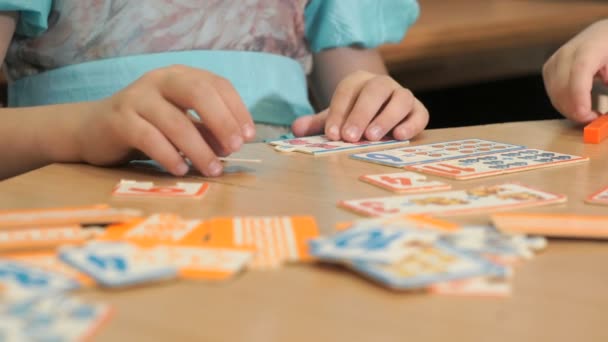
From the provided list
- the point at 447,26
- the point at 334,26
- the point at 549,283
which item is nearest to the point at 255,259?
the point at 549,283

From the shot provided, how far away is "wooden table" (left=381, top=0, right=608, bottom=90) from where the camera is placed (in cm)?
191

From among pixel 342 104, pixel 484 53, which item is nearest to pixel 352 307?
pixel 342 104

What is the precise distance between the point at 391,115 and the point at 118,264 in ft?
1.66

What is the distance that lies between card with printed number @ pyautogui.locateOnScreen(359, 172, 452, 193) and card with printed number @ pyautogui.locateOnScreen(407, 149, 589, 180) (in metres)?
0.03

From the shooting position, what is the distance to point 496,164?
26.5 inches

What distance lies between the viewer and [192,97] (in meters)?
0.65

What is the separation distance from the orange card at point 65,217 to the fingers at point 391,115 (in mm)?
382

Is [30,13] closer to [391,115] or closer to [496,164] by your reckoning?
[391,115]

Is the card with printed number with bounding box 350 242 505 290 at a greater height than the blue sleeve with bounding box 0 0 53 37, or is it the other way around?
the blue sleeve with bounding box 0 0 53 37

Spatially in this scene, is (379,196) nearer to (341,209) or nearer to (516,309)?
(341,209)

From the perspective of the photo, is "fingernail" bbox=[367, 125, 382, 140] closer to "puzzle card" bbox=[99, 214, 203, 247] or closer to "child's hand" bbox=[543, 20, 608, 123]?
"child's hand" bbox=[543, 20, 608, 123]

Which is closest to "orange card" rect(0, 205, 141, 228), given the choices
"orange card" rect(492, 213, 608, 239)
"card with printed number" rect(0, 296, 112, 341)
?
"card with printed number" rect(0, 296, 112, 341)

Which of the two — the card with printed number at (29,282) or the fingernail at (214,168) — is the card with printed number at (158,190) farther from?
the card with printed number at (29,282)

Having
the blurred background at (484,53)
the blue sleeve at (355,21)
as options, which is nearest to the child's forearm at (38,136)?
the blue sleeve at (355,21)
